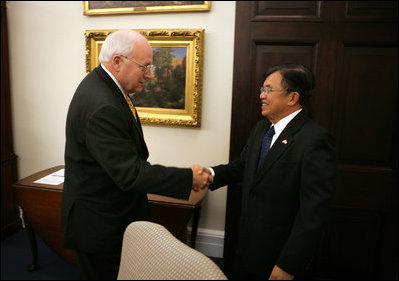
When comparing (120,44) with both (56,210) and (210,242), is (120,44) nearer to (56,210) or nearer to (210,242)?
(56,210)

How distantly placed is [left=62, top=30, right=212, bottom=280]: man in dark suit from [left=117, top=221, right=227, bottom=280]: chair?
602 millimetres

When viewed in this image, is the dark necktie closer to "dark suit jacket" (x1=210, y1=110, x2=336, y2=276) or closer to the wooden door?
"dark suit jacket" (x1=210, y1=110, x2=336, y2=276)

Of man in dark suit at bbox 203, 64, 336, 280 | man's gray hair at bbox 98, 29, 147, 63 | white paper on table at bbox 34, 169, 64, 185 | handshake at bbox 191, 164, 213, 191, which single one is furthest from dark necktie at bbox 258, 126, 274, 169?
white paper on table at bbox 34, 169, 64, 185

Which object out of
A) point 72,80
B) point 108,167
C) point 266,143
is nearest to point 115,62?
point 108,167

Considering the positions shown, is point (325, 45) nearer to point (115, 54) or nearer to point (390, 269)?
point (115, 54)

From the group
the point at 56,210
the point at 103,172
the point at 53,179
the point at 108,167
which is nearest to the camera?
the point at 108,167

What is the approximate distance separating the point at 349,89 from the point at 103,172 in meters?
1.91

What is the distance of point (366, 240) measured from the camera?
8.25 feet

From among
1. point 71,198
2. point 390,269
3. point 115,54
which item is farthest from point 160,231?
point 390,269

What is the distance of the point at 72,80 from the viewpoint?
9.99ft

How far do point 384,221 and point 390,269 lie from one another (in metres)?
0.42

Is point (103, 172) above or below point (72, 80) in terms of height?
below

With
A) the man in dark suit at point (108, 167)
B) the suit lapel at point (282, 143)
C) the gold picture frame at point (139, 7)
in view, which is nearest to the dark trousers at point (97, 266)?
the man in dark suit at point (108, 167)

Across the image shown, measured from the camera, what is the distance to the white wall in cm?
270
